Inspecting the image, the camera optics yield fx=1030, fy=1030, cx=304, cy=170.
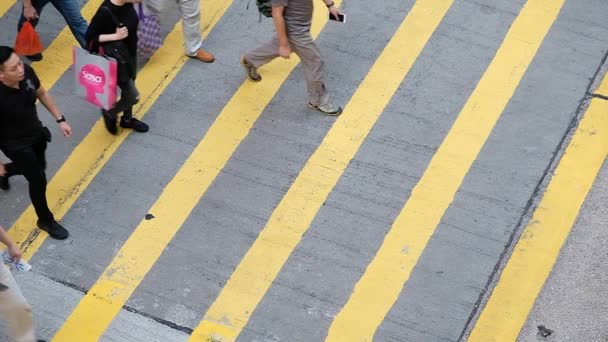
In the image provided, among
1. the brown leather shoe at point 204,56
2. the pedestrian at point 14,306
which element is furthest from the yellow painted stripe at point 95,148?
the pedestrian at point 14,306

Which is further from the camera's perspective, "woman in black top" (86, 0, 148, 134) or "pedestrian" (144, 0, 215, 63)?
"pedestrian" (144, 0, 215, 63)

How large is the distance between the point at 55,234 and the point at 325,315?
8.00 feet

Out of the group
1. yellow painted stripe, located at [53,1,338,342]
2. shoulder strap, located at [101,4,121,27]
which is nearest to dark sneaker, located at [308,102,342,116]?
yellow painted stripe, located at [53,1,338,342]

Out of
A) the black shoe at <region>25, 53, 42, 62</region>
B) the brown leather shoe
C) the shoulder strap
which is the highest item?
the shoulder strap

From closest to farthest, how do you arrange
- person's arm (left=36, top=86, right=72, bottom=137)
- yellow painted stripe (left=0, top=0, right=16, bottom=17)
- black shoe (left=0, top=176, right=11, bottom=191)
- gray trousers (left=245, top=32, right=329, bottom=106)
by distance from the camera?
person's arm (left=36, top=86, right=72, bottom=137)
black shoe (left=0, top=176, right=11, bottom=191)
gray trousers (left=245, top=32, right=329, bottom=106)
yellow painted stripe (left=0, top=0, right=16, bottom=17)

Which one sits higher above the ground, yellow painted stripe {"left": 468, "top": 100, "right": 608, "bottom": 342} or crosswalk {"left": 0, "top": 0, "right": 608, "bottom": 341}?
crosswalk {"left": 0, "top": 0, "right": 608, "bottom": 341}

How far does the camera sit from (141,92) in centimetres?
1002

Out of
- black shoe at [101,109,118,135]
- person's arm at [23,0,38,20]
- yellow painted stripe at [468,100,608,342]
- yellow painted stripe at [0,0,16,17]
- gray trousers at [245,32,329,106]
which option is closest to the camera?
yellow painted stripe at [468,100,608,342]

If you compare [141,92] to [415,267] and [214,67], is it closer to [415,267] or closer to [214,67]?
[214,67]

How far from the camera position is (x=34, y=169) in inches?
327

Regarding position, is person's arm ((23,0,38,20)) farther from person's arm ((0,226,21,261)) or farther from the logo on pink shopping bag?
person's arm ((0,226,21,261))

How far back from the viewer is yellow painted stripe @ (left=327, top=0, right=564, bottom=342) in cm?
828

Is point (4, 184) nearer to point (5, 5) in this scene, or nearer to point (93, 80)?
point (93, 80)

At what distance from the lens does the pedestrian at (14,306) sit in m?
7.21
